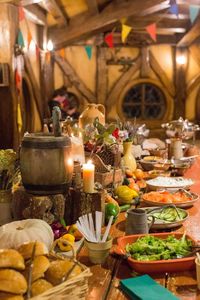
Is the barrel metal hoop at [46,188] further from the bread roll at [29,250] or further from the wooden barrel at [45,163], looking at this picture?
the bread roll at [29,250]

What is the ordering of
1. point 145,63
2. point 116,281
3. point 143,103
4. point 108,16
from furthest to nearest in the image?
point 143,103 → point 145,63 → point 108,16 → point 116,281

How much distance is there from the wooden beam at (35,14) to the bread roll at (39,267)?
5894 mm

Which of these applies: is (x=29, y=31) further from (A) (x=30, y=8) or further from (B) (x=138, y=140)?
(B) (x=138, y=140)

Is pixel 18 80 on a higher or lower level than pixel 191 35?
lower

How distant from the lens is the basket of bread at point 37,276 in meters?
1.29

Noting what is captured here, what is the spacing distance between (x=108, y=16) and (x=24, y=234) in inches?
257

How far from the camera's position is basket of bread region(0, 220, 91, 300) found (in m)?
1.29

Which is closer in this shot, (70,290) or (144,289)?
(70,290)

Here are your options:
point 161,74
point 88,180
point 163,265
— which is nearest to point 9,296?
point 163,265

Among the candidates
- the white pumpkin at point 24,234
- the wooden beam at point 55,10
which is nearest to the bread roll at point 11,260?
the white pumpkin at point 24,234

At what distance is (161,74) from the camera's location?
10906 millimetres

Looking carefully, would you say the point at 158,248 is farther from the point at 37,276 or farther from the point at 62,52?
the point at 62,52

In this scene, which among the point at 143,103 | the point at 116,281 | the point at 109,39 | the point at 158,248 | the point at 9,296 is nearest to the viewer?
the point at 9,296

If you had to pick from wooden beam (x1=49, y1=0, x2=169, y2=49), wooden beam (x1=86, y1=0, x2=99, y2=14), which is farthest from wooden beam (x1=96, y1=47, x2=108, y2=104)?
wooden beam (x1=86, y1=0, x2=99, y2=14)
